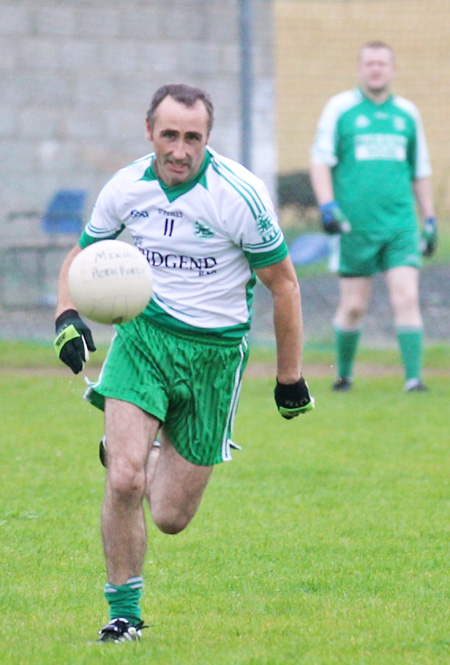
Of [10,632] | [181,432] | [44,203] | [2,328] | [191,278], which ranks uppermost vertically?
[191,278]

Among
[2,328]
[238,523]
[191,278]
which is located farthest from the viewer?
[2,328]

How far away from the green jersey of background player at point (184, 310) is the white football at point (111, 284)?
294 mm

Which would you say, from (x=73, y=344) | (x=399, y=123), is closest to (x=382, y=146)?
(x=399, y=123)

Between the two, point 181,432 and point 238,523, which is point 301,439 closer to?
point 238,523

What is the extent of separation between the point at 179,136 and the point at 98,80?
904cm

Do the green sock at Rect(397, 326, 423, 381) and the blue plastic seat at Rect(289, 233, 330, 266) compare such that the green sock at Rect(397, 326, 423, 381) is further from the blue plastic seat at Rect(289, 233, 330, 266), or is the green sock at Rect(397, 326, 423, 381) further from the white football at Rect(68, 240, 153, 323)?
the white football at Rect(68, 240, 153, 323)

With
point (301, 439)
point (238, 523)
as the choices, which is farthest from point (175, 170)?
point (301, 439)

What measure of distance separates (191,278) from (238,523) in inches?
70.0

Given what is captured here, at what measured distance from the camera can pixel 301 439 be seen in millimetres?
8391

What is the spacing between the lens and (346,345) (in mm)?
10352

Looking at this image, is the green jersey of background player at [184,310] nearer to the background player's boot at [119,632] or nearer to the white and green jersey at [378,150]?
the background player's boot at [119,632]

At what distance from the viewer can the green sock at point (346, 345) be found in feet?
33.8

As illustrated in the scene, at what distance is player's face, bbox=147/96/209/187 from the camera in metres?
4.44

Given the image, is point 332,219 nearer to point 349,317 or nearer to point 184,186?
point 349,317
